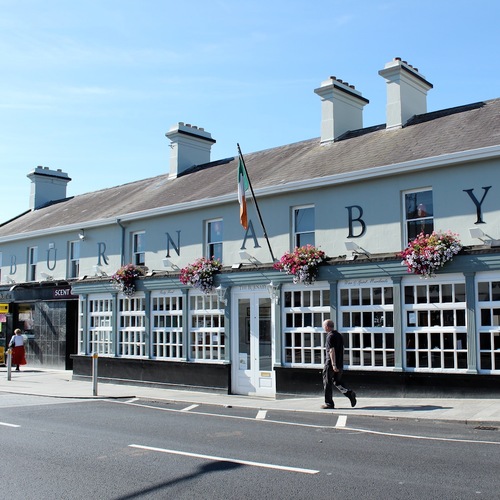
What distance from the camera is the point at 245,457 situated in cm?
→ 862

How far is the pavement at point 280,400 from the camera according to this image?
1192 centimetres

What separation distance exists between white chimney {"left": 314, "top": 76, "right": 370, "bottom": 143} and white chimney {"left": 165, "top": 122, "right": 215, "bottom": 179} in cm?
686

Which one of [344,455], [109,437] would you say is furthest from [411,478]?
[109,437]

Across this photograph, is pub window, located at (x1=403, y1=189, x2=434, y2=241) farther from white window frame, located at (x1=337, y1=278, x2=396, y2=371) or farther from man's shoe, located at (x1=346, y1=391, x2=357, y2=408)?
man's shoe, located at (x1=346, y1=391, x2=357, y2=408)

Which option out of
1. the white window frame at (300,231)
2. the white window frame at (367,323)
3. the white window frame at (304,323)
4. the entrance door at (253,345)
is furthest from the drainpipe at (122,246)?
the white window frame at (367,323)

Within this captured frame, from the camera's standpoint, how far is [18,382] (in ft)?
69.4

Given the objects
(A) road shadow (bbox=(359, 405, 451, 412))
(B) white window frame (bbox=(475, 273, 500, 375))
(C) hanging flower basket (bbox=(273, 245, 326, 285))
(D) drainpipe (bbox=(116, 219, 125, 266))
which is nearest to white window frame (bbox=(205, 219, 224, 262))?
(C) hanging flower basket (bbox=(273, 245, 326, 285))

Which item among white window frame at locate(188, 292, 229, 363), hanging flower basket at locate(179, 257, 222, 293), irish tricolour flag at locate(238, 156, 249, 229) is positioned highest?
irish tricolour flag at locate(238, 156, 249, 229)

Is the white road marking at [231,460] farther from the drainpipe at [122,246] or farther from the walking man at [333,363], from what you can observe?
the drainpipe at [122,246]

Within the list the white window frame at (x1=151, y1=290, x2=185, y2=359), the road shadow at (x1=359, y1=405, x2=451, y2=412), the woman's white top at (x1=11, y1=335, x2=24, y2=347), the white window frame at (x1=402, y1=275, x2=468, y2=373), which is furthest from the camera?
the woman's white top at (x1=11, y1=335, x2=24, y2=347)

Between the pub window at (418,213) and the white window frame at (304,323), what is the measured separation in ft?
8.13

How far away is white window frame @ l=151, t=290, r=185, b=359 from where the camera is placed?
19.7 meters

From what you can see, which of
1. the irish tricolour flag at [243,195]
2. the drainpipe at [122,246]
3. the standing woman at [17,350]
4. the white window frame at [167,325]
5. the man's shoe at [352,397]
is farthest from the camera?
the standing woman at [17,350]

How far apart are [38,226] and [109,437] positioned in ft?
61.5
